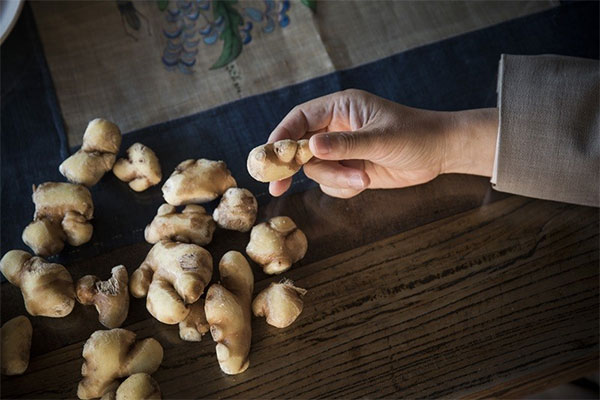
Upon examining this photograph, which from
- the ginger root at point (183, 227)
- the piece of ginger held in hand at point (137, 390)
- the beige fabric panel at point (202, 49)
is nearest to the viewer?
the piece of ginger held in hand at point (137, 390)

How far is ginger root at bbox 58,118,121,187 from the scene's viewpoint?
76 centimetres

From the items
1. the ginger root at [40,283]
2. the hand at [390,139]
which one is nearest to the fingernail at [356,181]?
the hand at [390,139]

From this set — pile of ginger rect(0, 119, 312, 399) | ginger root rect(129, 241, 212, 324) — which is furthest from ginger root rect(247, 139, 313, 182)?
ginger root rect(129, 241, 212, 324)

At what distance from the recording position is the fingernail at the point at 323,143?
0.64m

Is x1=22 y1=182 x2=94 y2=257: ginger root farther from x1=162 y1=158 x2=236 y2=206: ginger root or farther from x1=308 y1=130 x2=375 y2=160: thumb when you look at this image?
x1=308 y1=130 x2=375 y2=160: thumb

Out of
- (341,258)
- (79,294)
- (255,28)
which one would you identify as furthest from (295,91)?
(79,294)

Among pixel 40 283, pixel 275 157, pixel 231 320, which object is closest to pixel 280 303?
pixel 231 320

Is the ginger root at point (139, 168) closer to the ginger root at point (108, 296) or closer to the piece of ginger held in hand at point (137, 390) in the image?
the ginger root at point (108, 296)

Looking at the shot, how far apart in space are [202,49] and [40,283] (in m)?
0.43

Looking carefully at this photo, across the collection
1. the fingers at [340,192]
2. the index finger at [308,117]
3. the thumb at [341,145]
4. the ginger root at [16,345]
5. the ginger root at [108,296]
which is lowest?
the ginger root at [16,345]

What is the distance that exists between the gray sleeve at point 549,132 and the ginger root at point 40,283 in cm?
55

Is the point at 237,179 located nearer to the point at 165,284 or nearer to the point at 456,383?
the point at 165,284

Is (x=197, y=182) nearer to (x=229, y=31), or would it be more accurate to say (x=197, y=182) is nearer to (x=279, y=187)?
(x=279, y=187)

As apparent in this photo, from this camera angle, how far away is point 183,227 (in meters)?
0.71
